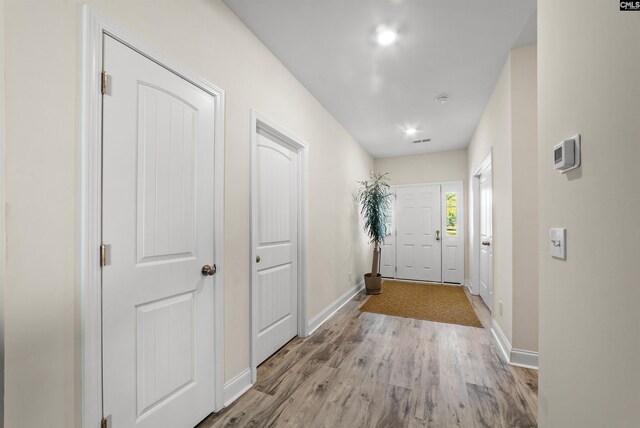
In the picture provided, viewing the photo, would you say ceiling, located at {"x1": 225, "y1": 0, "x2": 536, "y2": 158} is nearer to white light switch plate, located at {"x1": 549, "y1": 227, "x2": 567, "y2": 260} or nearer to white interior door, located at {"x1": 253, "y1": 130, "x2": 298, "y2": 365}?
white interior door, located at {"x1": 253, "y1": 130, "x2": 298, "y2": 365}

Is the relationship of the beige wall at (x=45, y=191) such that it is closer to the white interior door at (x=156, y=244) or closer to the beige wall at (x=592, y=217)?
the white interior door at (x=156, y=244)

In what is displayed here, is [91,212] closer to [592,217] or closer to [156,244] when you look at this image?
[156,244]

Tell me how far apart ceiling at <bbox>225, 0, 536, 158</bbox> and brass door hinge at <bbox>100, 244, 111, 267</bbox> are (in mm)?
1726

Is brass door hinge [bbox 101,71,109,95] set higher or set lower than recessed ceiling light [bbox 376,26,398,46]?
lower

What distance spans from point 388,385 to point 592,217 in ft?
5.68

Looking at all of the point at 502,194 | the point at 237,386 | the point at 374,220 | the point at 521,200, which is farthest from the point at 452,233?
the point at 237,386

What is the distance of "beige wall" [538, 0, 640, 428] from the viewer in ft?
2.09

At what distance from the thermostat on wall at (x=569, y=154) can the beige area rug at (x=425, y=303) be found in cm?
275

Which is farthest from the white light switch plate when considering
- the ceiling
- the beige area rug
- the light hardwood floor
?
the beige area rug

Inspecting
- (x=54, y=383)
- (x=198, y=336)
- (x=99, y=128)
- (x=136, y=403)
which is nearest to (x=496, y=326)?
(x=198, y=336)

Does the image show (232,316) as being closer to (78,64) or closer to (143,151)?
(143,151)

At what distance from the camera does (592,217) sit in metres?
0.81

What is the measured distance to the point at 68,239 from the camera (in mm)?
1028

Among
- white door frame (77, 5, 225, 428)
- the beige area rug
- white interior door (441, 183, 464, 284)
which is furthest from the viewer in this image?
white interior door (441, 183, 464, 284)
